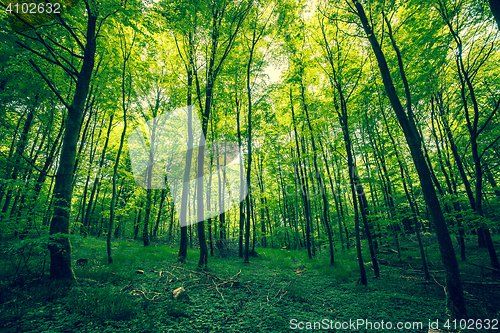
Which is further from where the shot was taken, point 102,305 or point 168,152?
point 168,152

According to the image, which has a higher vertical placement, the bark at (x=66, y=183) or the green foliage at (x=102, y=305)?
the bark at (x=66, y=183)

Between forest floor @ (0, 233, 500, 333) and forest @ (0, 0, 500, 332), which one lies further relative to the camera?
forest @ (0, 0, 500, 332)

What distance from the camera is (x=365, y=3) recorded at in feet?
18.4

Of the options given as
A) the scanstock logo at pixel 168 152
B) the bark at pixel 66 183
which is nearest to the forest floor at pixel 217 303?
the bark at pixel 66 183

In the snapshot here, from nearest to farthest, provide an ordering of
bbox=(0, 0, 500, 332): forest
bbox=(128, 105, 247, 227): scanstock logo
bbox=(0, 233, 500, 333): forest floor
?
1. bbox=(0, 233, 500, 333): forest floor
2. bbox=(0, 0, 500, 332): forest
3. bbox=(128, 105, 247, 227): scanstock logo

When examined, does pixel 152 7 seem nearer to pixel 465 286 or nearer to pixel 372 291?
pixel 372 291

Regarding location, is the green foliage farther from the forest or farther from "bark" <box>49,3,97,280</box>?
"bark" <box>49,3,97,280</box>

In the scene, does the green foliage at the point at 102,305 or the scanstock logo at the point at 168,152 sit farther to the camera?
the scanstock logo at the point at 168,152

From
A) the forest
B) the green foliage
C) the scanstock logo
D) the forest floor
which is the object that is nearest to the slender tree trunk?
the forest

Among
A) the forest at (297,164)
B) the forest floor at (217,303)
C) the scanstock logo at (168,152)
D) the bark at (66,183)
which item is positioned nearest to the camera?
the forest floor at (217,303)

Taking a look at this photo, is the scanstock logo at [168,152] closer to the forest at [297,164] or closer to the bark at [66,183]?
the forest at [297,164]

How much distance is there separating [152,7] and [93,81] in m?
4.65

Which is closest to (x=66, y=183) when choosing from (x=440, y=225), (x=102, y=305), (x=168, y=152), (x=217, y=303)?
(x=102, y=305)

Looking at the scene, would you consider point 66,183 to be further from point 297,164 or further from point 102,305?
point 297,164
